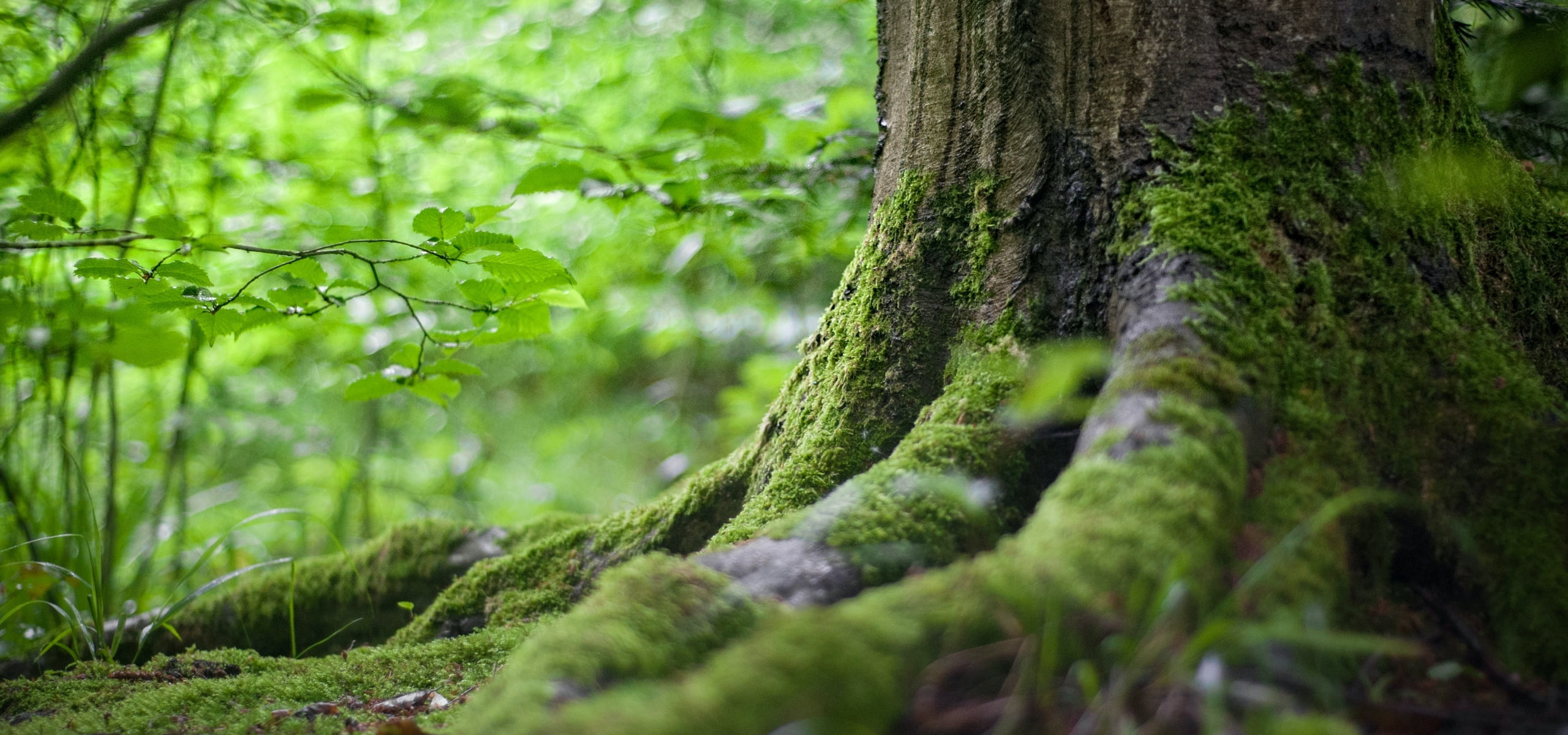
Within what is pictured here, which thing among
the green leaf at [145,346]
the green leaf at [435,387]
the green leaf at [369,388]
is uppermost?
the green leaf at [145,346]

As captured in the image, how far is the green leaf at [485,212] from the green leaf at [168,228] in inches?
27.7

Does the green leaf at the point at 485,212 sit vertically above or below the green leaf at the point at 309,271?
above

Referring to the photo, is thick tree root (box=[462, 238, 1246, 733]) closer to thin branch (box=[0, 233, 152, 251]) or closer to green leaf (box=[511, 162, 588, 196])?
thin branch (box=[0, 233, 152, 251])

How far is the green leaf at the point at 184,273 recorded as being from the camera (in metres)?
1.80

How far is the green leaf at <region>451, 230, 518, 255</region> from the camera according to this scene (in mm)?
1863

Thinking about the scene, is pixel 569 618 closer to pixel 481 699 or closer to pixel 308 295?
pixel 481 699

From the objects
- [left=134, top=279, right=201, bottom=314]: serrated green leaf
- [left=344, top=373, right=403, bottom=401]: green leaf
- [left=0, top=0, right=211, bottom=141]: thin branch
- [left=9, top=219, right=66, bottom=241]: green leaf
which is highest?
[left=0, top=0, right=211, bottom=141]: thin branch

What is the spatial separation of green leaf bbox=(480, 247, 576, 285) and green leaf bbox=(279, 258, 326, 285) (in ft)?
1.50

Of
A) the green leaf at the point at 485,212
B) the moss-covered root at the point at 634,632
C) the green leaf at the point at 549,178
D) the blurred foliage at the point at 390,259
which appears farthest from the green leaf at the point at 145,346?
the moss-covered root at the point at 634,632

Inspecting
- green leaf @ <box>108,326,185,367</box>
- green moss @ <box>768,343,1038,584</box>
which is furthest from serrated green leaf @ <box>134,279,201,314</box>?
green moss @ <box>768,343,1038,584</box>

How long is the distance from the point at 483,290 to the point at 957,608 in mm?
1605

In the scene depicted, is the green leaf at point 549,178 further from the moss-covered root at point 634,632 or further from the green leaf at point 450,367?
the moss-covered root at point 634,632

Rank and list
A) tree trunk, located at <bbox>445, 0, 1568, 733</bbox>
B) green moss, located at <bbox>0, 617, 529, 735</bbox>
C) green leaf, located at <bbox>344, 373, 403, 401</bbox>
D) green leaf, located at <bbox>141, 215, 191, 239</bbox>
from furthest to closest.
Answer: green leaf, located at <bbox>344, 373, 403, 401</bbox>, green leaf, located at <bbox>141, 215, 191, 239</bbox>, green moss, located at <bbox>0, 617, 529, 735</bbox>, tree trunk, located at <bbox>445, 0, 1568, 733</bbox>

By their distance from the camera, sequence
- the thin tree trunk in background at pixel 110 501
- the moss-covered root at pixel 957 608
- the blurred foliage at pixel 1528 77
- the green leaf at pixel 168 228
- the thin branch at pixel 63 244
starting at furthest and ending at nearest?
the thin tree trunk in background at pixel 110 501, the blurred foliage at pixel 1528 77, the green leaf at pixel 168 228, the thin branch at pixel 63 244, the moss-covered root at pixel 957 608
